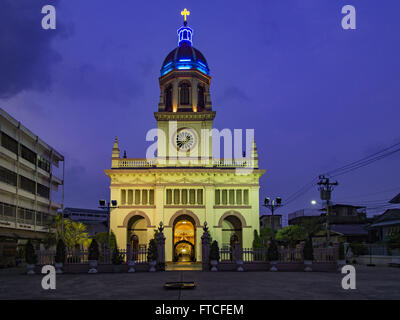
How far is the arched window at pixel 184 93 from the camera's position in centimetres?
5238

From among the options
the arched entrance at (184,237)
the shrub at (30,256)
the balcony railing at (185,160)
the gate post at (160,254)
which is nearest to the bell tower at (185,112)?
the balcony railing at (185,160)

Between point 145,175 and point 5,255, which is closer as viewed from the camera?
point 5,255

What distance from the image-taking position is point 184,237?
162 ft

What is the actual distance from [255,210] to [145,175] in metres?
13.9

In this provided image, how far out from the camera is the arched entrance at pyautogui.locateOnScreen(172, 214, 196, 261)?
48737 mm

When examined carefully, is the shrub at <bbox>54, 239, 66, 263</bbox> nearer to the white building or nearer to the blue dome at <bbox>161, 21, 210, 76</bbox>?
the white building

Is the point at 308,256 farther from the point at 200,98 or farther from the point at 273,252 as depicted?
the point at 200,98

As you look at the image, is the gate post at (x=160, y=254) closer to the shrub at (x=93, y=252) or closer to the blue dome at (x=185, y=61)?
the shrub at (x=93, y=252)

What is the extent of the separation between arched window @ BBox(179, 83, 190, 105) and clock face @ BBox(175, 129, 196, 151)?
13.4 ft

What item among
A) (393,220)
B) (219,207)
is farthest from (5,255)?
(393,220)

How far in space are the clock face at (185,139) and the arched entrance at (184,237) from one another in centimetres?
867
